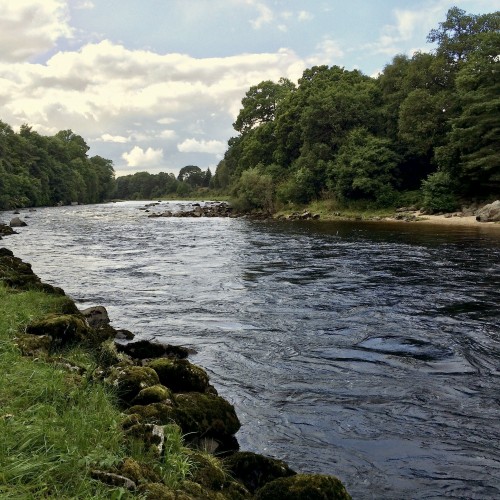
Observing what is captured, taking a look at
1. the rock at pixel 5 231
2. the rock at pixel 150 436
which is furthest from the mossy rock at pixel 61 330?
the rock at pixel 5 231

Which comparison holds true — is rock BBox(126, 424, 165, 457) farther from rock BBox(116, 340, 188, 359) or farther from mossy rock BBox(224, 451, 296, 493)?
rock BBox(116, 340, 188, 359)

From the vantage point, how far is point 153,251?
86.7 feet

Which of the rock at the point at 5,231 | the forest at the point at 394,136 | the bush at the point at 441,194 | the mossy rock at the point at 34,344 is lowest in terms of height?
the mossy rock at the point at 34,344

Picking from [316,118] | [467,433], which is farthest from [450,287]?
[316,118]

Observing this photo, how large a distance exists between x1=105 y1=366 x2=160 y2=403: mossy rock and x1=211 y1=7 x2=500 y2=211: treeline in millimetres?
37377

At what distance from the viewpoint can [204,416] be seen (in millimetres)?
5910

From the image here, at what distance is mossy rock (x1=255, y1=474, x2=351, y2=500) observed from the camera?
13.3ft

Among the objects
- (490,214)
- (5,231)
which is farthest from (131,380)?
(490,214)

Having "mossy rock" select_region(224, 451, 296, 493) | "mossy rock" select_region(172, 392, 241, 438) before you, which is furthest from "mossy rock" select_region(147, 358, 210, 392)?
"mossy rock" select_region(224, 451, 296, 493)

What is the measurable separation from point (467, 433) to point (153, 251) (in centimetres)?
2191

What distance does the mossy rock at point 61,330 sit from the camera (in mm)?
8016

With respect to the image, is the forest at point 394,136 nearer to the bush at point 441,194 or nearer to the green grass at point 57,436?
the bush at point 441,194

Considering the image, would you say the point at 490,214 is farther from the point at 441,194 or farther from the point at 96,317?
the point at 96,317

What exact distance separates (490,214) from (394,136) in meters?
20.4
